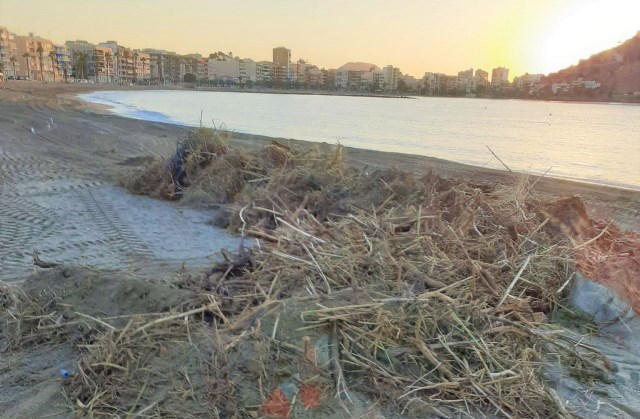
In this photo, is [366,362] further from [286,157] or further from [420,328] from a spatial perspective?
[286,157]

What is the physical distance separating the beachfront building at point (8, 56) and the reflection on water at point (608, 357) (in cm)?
14343

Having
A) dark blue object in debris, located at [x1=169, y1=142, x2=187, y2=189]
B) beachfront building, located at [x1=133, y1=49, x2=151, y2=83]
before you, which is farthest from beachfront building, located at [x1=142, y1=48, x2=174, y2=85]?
dark blue object in debris, located at [x1=169, y1=142, x2=187, y2=189]

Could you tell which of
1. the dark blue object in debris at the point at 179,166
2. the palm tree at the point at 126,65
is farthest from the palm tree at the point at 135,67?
the dark blue object in debris at the point at 179,166

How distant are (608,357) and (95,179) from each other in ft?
30.2

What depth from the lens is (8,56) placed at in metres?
131

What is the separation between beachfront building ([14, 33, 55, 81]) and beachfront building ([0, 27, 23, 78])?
2.16 meters

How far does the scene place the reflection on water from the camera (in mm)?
3152

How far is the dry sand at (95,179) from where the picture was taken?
3.12 metres

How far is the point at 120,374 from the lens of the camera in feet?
9.93

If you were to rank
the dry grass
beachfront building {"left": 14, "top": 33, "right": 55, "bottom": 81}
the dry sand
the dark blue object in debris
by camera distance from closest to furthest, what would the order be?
the dry grass < the dry sand < the dark blue object in debris < beachfront building {"left": 14, "top": 33, "right": 55, "bottom": 81}

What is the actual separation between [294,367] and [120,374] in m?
1.05

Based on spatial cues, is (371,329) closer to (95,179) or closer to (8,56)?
(95,179)

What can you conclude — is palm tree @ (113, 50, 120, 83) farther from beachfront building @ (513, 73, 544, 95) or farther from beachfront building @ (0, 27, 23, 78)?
beachfront building @ (513, 73, 544, 95)

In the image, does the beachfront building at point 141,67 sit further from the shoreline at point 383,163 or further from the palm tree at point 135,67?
the shoreline at point 383,163
